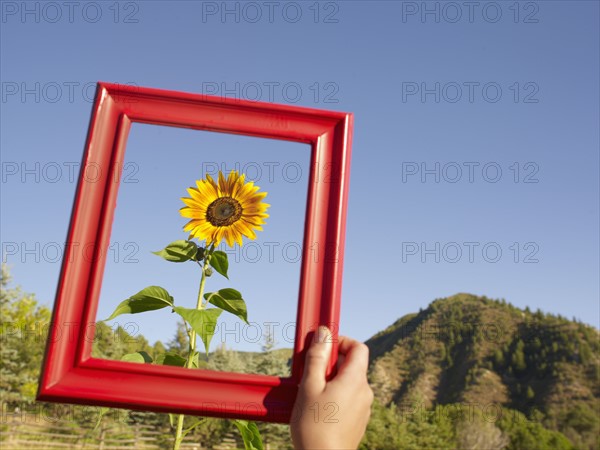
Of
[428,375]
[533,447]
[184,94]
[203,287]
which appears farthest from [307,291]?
[428,375]

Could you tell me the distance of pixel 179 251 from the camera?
5.32ft

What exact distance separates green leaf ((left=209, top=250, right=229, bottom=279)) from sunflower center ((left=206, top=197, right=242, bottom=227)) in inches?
7.4

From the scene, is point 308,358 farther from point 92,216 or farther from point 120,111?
point 120,111

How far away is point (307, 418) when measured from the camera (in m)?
1.18

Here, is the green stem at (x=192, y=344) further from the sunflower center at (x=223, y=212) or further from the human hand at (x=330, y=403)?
the human hand at (x=330, y=403)

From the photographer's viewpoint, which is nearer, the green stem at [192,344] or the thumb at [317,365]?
the thumb at [317,365]

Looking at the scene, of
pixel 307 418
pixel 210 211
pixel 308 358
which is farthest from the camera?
pixel 210 211

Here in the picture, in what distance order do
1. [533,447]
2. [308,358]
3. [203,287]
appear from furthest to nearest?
[533,447]
[203,287]
[308,358]

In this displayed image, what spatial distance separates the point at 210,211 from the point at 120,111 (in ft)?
1.37

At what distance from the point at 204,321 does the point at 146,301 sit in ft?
0.66

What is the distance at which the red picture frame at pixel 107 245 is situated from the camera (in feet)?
4.43

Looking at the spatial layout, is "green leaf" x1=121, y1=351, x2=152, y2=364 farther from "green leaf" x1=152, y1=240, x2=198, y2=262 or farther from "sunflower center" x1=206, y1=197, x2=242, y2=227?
"sunflower center" x1=206, y1=197, x2=242, y2=227

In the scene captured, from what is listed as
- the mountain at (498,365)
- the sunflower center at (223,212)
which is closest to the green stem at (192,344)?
the sunflower center at (223,212)

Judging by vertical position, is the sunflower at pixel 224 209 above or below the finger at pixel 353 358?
above
